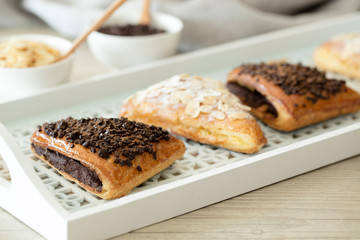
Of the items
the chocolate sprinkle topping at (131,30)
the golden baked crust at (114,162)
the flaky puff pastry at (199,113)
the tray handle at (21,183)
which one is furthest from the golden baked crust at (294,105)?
the tray handle at (21,183)

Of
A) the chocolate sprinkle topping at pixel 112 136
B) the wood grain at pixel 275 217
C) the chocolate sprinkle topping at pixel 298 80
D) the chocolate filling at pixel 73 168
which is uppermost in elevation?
the chocolate sprinkle topping at pixel 298 80

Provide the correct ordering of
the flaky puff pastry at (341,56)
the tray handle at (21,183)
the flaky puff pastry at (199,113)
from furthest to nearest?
the flaky puff pastry at (341,56), the flaky puff pastry at (199,113), the tray handle at (21,183)

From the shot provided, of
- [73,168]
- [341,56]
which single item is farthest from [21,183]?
[341,56]

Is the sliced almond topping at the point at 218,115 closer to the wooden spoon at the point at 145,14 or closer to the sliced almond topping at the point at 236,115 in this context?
the sliced almond topping at the point at 236,115

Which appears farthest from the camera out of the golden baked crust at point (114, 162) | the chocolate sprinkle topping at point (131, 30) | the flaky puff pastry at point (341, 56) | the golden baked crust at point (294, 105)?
the chocolate sprinkle topping at point (131, 30)

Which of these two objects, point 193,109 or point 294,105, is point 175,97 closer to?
point 193,109

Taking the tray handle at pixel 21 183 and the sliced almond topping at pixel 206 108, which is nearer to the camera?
the tray handle at pixel 21 183

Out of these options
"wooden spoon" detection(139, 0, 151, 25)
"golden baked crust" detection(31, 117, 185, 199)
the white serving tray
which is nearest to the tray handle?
the white serving tray

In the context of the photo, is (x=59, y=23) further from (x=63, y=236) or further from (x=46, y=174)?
(x=63, y=236)

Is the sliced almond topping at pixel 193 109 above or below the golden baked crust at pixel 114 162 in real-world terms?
above
